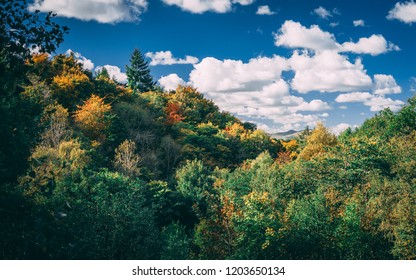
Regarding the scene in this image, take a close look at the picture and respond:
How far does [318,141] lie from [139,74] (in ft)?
152

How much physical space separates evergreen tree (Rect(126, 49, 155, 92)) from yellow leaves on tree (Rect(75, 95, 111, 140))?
37.5 meters

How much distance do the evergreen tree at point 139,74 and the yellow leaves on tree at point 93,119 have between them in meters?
37.5

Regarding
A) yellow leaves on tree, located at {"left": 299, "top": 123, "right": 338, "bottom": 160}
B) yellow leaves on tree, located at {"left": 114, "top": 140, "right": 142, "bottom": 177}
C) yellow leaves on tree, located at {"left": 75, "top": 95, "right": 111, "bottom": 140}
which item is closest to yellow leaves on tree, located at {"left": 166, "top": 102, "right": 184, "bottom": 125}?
yellow leaves on tree, located at {"left": 75, "top": 95, "right": 111, "bottom": 140}

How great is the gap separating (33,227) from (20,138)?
4224mm

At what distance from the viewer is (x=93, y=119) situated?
34.8 meters

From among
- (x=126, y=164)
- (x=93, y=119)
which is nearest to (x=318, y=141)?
(x=126, y=164)

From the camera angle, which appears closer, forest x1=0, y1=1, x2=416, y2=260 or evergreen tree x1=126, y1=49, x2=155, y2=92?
forest x1=0, y1=1, x2=416, y2=260

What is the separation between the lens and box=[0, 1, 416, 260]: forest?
623cm

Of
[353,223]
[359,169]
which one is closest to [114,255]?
[353,223]

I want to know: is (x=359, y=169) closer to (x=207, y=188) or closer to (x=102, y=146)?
(x=207, y=188)

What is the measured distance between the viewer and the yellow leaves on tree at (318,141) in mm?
42344

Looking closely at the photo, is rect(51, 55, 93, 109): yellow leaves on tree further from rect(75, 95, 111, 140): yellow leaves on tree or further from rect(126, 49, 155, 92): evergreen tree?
rect(126, 49, 155, 92): evergreen tree

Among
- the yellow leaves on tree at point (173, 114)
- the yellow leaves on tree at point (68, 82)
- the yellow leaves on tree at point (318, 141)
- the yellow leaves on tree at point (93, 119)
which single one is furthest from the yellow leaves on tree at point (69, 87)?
the yellow leaves on tree at point (318, 141)

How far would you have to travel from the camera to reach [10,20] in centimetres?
588
